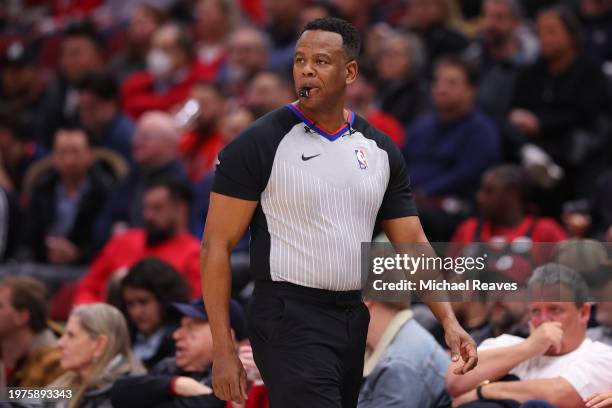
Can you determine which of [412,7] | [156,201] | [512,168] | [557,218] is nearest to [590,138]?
[557,218]

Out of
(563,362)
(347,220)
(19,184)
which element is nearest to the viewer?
(347,220)

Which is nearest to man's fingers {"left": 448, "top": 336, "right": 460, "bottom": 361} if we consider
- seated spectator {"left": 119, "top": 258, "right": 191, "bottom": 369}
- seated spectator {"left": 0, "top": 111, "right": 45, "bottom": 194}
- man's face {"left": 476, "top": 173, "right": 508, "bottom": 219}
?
seated spectator {"left": 119, "top": 258, "right": 191, "bottom": 369}

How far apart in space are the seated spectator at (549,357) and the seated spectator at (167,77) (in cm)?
673

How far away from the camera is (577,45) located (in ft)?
31.3

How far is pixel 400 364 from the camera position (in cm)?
554

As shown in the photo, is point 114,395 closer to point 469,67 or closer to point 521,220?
point 521,220

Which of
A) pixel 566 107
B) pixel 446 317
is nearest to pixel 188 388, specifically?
pixel 446 317

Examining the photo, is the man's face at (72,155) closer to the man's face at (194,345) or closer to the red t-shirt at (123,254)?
the red t-shirt at (123,254)

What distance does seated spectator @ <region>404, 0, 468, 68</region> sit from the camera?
1084 centimetres

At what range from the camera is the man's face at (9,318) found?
22.8ft

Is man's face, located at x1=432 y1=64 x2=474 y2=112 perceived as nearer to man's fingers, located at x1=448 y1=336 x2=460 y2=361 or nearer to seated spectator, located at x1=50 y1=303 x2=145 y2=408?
seated spectator, located at x1=50 y1=303 x2=145 y2=408

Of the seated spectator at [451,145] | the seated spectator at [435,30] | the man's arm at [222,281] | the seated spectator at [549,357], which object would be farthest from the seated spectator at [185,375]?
the seated spectator at [435,30]

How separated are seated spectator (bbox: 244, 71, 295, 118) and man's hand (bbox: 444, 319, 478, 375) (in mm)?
5499

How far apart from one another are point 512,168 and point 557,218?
103cm
